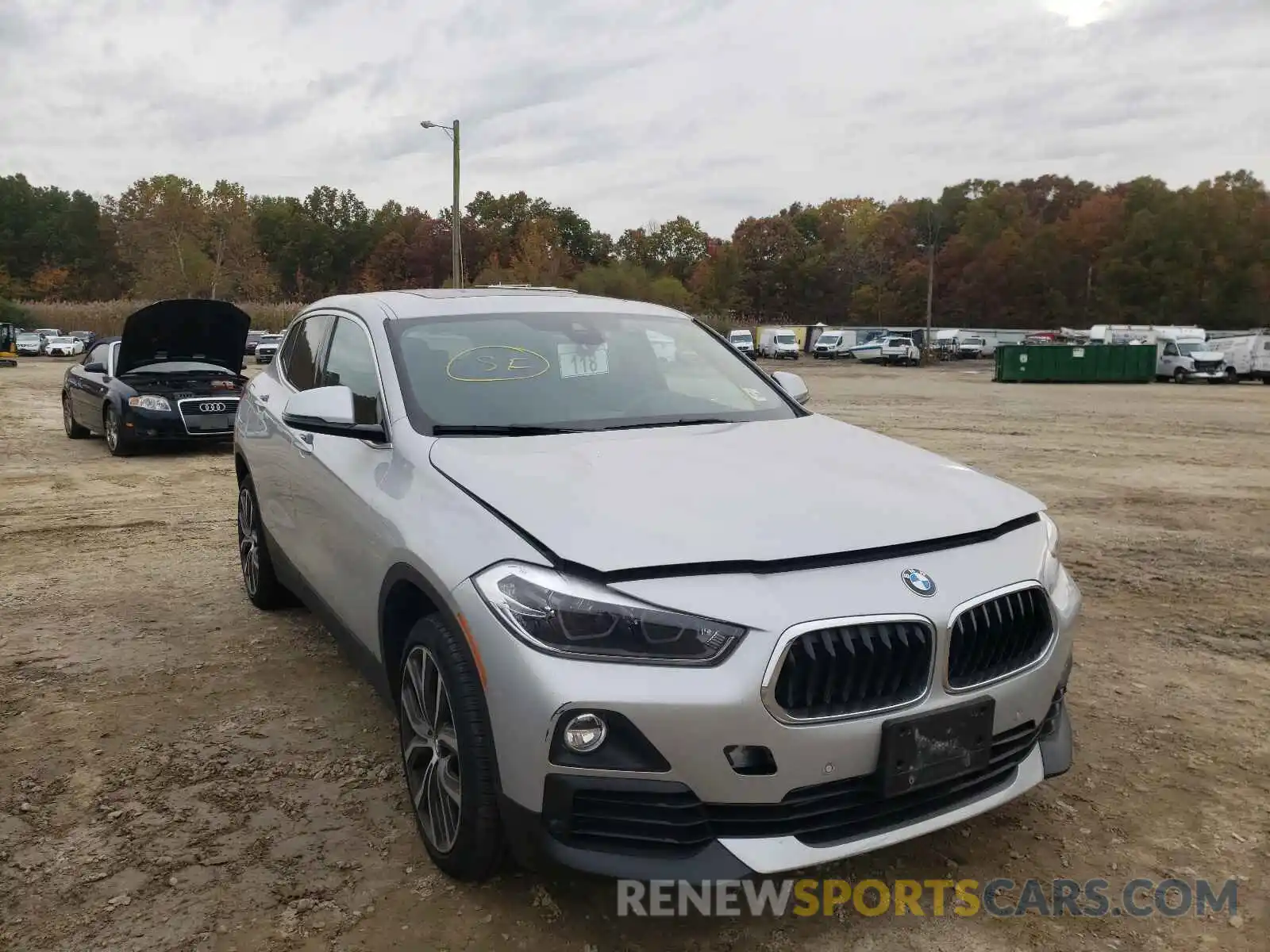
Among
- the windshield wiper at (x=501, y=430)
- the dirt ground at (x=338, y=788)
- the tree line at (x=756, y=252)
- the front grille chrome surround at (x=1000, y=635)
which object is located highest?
the tree line at (x=756, y=252)

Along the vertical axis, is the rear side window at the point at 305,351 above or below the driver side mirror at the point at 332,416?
above

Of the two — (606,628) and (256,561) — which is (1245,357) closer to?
(256,561)

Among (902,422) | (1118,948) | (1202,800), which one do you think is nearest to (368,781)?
(1118,948)

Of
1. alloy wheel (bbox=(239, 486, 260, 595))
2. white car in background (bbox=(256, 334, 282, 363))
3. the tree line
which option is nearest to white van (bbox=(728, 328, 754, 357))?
the tree line

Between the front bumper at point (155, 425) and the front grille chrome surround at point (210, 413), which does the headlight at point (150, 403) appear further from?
the front grille chrome surround at point (210, 413)

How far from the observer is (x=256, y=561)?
17.4ft

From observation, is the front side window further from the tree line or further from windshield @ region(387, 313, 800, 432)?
the tree line

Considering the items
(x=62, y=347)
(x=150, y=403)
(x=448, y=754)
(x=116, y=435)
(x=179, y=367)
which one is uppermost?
(x=179, y=367)

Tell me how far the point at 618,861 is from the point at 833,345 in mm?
59768

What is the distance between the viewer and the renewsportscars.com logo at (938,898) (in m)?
2.67

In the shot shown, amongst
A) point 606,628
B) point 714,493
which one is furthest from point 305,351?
point 606,628

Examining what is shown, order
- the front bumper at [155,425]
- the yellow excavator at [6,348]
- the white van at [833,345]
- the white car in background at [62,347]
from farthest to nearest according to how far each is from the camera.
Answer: the white van at [833,345] < the white car in background at [62,347] < the yellow excavator at [6,348] < the front bumper at [155,425]

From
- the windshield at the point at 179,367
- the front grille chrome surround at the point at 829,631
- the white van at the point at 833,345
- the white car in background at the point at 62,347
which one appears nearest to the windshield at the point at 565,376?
the front grille chrome surround at the point at 829,631

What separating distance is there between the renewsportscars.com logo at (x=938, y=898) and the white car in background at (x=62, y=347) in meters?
56.2
